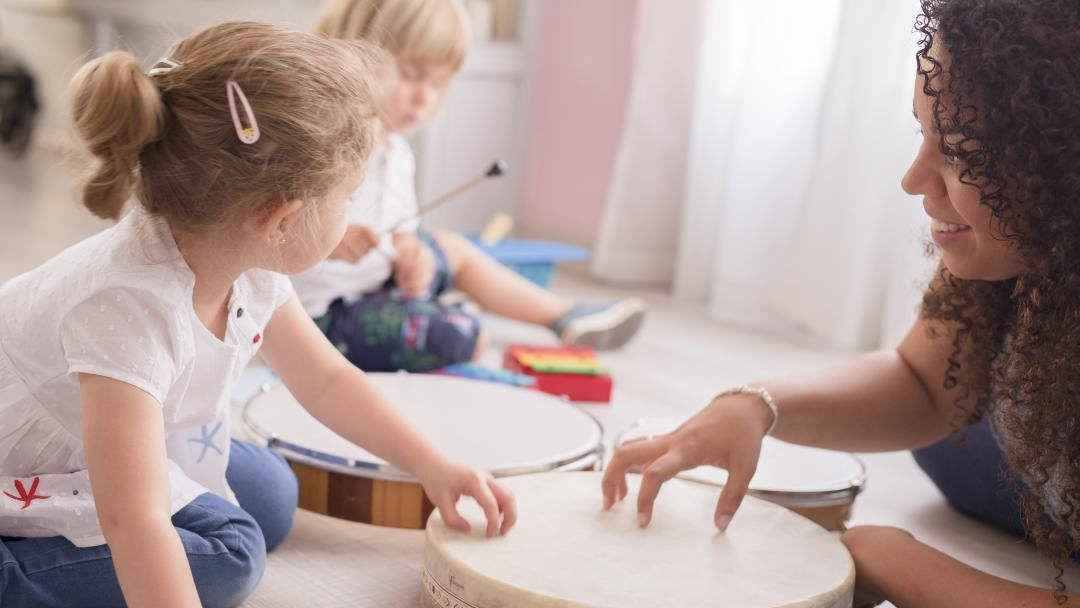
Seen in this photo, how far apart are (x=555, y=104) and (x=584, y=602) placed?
2.33 meters

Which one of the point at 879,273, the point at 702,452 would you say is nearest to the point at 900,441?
the point at 702,452

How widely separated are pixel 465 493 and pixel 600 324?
1.10 m

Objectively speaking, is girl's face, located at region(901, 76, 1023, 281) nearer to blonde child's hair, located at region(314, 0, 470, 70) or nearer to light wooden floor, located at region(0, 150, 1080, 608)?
light wooden floor, located at region(0, 150, 1080, 608)

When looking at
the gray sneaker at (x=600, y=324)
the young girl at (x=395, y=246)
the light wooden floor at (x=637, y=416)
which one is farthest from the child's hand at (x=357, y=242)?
the gray sneaker at (x=600, y=324)

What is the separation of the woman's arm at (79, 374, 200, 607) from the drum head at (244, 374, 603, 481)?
12.4 inches

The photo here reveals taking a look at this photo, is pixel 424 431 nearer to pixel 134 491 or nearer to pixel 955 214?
pixel 134 491

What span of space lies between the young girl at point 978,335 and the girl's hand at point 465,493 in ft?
0.32

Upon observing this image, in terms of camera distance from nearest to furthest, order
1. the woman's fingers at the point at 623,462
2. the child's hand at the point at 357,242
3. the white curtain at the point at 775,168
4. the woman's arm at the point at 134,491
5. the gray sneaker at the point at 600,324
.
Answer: the woman's arm at the point at 134,491
the woman's fingers at the point at 623,462
the child's hand at the point at 357,242
the gray sneaker at the point at 600,324
the white curtain at the point at 775,168

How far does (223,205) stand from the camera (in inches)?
35.9

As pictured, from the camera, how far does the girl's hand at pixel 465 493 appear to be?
96 cm

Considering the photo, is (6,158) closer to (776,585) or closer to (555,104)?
(555,104)

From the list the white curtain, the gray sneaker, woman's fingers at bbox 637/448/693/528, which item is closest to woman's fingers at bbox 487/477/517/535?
woman's fingers at bbox 637/448/693/528

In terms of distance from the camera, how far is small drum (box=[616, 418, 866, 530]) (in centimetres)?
117

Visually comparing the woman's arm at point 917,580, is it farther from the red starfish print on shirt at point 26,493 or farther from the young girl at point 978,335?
the red starfish print on shirt at point 26,493
